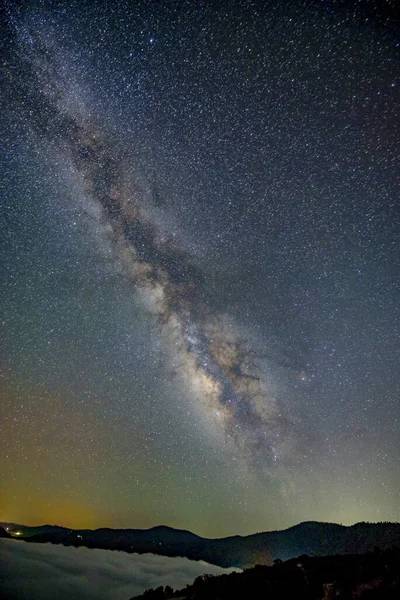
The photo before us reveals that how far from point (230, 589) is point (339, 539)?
117590mm

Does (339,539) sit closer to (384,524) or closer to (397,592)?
(384,524)

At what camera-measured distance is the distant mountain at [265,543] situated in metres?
96.6

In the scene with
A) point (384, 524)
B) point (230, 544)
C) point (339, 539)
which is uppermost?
point (384, 524)

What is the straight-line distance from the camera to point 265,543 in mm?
135375

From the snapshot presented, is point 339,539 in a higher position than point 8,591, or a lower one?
higher

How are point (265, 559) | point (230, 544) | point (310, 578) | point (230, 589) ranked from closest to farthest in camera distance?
point (310, 578) < point (230, 589) < point (265, 559) < point (230, 544)

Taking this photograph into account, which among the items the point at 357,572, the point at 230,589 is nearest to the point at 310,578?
the point at 357,572

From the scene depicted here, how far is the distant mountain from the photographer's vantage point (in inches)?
3802

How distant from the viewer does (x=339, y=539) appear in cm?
10750

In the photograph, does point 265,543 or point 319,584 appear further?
point 265,543

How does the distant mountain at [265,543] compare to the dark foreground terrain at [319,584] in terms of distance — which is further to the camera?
the distant mountain at [265,543]

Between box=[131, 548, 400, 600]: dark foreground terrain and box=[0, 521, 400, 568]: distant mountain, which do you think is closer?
box=[131, 548, 400, 600]: dark foreground terrain

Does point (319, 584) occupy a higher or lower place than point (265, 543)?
higher

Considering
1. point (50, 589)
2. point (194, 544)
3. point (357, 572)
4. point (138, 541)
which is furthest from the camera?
point (138, 541)
